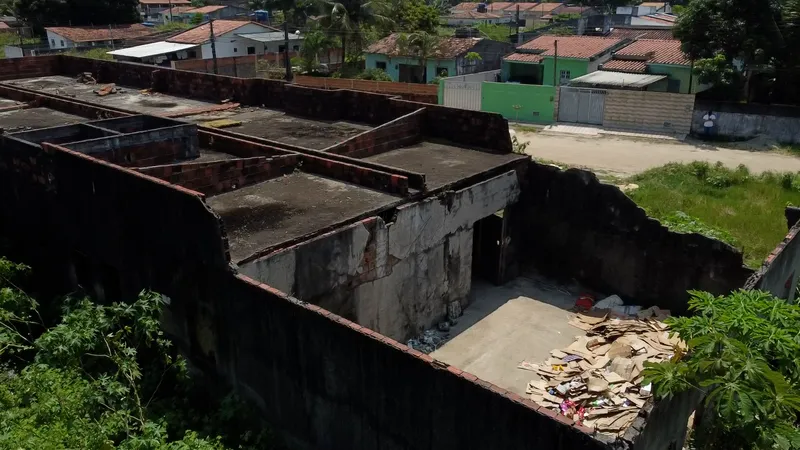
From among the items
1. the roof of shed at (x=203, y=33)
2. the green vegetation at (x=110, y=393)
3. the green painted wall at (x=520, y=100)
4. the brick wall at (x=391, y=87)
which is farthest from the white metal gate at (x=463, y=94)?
the green vegetation at (x=110, y=393)

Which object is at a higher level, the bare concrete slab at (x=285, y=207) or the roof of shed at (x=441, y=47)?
the roof of shed at (x=441, y=47)

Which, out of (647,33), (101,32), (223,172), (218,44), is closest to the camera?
(223,172)

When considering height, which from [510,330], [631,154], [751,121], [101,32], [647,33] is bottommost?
[510,330]

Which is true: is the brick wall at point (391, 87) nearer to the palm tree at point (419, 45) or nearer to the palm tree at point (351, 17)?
the palm tree at point (351, 17)

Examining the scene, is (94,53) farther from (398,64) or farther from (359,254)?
(359,254)

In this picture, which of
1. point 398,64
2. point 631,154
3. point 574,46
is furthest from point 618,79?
point 398,64

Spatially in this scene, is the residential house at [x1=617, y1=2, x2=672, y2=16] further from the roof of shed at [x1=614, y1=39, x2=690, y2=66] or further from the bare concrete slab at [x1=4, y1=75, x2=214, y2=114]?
the bare concrete slab at [x1=4, y1=75, x2=214, y2=114]

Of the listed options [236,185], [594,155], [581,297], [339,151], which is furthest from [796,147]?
[236,185]
